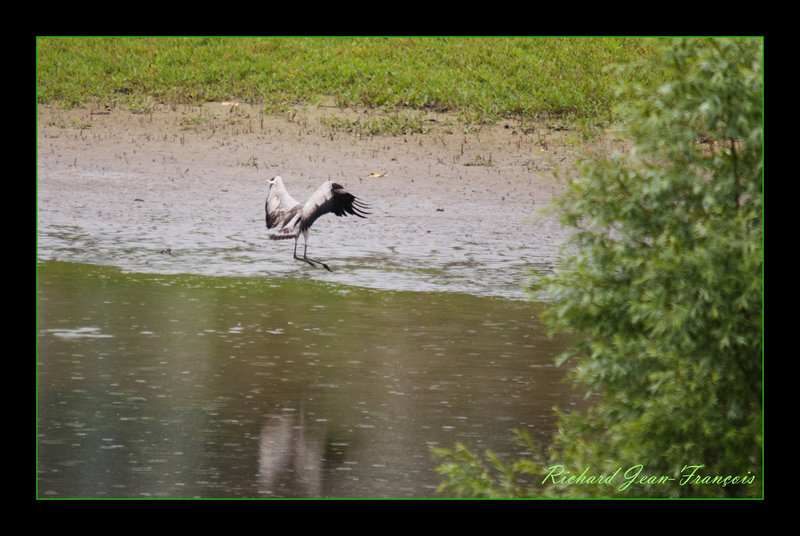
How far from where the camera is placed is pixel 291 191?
14.4 m

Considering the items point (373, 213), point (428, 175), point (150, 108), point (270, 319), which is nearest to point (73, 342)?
point (270, 319)

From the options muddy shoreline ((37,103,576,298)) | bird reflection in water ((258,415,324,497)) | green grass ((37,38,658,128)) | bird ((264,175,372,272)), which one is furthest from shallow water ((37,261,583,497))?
green grass ((37,38,658,128))

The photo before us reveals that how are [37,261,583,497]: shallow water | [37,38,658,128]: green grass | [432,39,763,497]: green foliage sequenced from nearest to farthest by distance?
[432,39,763,497]: green foliage
[37,261,583,497]: shallow water
[37,38,658,128]: green grass

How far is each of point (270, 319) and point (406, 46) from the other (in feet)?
30.0

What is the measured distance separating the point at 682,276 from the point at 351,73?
13142mm

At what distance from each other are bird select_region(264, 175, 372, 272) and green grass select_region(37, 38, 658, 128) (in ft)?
15.8

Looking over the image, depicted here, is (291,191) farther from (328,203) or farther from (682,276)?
(682,276)

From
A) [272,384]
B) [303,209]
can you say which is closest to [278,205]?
[303,209]

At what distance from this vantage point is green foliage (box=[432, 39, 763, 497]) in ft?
16.1

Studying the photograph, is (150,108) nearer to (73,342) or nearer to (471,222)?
(471,222)

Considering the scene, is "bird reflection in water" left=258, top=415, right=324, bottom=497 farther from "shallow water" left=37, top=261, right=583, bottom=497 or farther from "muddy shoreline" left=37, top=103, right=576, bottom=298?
"muddy shoreline" left=37, top=103, right=576, bottom=298

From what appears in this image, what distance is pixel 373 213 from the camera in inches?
538

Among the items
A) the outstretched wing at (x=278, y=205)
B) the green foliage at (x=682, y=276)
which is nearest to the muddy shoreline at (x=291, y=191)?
the outstretched wing at (x=278, y=205)

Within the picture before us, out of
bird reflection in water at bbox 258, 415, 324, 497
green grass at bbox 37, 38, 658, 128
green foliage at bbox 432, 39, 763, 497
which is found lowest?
bird reflection in water at bbox 258, 415, 324, 497
